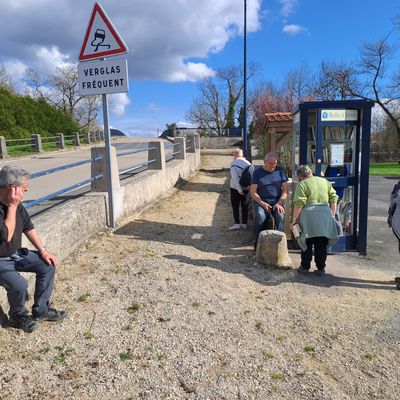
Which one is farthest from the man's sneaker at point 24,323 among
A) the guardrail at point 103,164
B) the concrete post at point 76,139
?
the concrete post at point 76,139

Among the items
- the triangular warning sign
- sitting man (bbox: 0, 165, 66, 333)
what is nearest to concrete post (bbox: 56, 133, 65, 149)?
the triangular warning sign

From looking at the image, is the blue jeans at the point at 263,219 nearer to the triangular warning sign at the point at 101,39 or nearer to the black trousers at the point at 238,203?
the black trousers at the point at 238,203

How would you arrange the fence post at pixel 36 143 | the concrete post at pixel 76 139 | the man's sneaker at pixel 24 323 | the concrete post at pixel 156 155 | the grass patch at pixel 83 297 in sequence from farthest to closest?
the concrete post at pixel 76 139 < the fence post at pixel 36 143 < the concrete post at pixel 156 155 < the grass patch at pixel 83 297 < the man's sneaker at pixel 24 323

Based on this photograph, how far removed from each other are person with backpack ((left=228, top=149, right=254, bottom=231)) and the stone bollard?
196 centimetres

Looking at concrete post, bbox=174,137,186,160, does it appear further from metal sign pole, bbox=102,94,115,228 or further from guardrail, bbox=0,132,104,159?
guardrail, bbox=0,132,104,159

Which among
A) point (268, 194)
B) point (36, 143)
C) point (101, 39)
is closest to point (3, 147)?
point (36, 143)

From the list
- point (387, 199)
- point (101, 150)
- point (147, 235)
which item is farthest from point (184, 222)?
point (387, 199)

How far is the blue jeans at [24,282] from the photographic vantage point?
9.62 feet

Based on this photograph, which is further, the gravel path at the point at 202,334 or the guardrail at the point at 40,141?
the guardrail at the point at 40,141

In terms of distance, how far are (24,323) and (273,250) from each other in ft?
9.66

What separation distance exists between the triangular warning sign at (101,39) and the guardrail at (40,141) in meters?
17.3

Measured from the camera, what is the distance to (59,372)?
2658 mm

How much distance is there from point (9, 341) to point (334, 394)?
7.77 ft

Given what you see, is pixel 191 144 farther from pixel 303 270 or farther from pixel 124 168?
pixel 303 270
